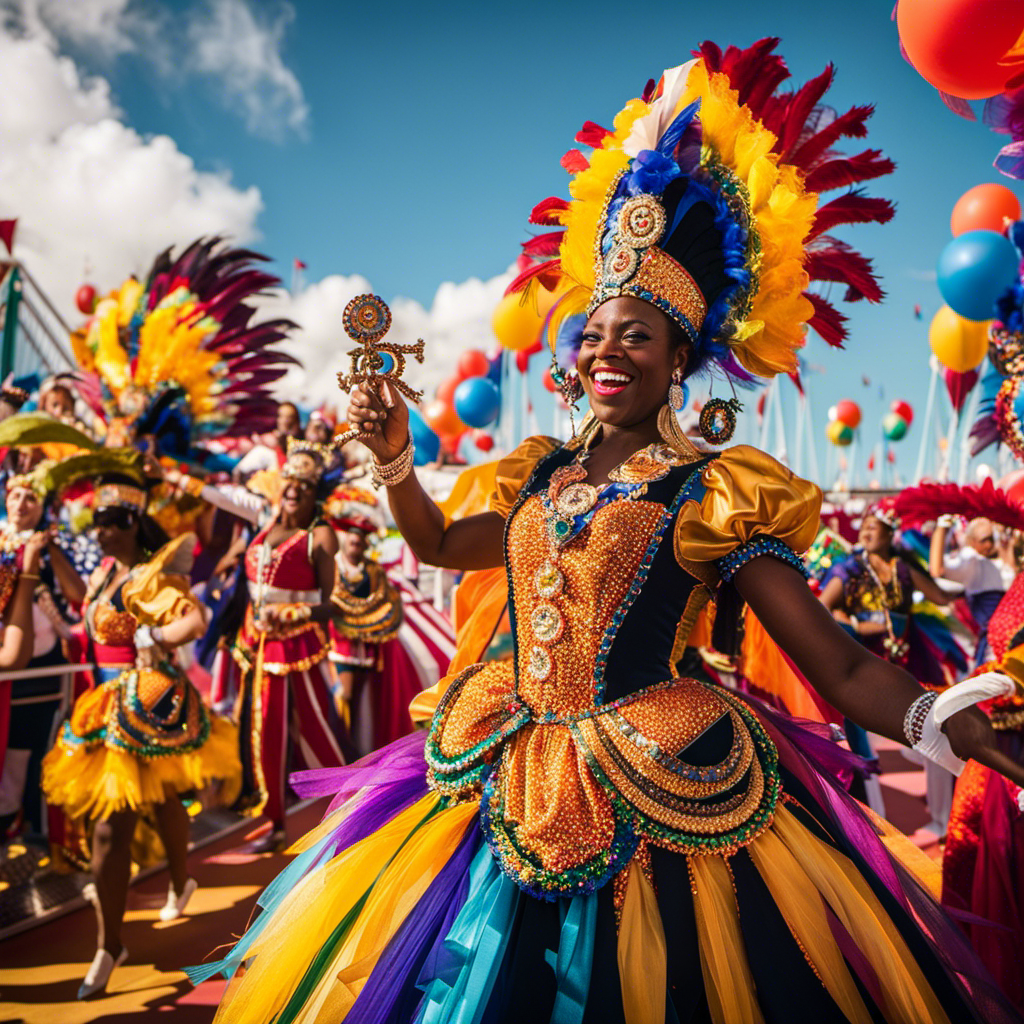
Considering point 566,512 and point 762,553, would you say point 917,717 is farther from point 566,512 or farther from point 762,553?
point 566,512

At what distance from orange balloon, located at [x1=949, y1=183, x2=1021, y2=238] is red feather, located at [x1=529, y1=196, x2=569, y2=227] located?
17.9ft

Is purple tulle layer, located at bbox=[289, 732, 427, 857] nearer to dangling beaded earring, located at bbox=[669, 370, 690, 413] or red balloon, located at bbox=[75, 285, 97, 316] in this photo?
dangling beaded earring, located at bbox=[669, 370, 690, 413]

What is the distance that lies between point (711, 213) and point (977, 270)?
4.02 metres

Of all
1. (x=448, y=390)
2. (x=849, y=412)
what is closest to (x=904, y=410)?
(x=849, y=412)

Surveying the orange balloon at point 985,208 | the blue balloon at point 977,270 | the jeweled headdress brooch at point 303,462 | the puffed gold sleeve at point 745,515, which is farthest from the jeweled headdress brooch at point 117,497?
the orange balloon at point 985,208

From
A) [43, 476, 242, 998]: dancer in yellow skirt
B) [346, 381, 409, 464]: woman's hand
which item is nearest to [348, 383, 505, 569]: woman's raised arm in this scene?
[346, 381, 409, 464]: woman's hand

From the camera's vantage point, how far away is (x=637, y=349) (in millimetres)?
1906

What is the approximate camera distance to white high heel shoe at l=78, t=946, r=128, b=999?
3336 mm

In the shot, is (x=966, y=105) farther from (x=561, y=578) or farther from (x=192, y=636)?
(x=192, y=636)

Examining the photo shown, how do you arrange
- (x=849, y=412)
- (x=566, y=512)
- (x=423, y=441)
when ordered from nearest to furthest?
1. (x=566, y=512)
2. (x=423, y=441)
3. (x=849, y=412)

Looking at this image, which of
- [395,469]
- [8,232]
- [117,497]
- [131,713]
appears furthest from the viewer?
[8,232]

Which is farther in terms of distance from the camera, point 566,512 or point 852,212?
point 852,212

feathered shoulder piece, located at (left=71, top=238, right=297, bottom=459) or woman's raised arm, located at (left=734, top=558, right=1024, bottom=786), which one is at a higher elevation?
feathered shoulder piece, located at (left=71, top=238, right=297, bottom=459)

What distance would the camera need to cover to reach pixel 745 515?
1.69m
